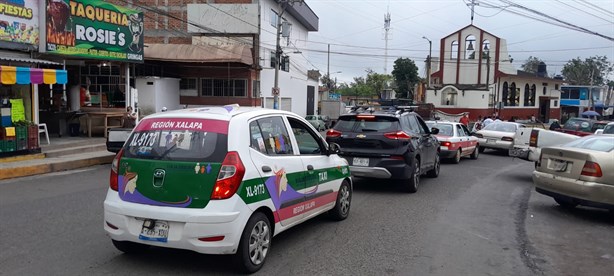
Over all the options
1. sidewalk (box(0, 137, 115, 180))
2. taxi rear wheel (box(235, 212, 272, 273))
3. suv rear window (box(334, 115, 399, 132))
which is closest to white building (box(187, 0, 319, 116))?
sidewalk (box(0, 137, 115, 180))

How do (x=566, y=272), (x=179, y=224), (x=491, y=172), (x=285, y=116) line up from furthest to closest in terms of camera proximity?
(x=491, y=172) < (x=285, y=116) < (x=566, y=272) < (x=179, y=224)

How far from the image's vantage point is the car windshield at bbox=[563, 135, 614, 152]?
27.2 ft

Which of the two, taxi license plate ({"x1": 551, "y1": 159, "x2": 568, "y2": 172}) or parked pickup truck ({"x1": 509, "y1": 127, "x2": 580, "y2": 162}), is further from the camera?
parked pickup truck ({"x1": 509, "y1": 127, "x2": 580, "y2": 162})

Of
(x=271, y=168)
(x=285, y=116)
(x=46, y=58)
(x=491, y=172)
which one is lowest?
(x=491, y=172)

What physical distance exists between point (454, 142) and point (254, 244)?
12013 millimetres

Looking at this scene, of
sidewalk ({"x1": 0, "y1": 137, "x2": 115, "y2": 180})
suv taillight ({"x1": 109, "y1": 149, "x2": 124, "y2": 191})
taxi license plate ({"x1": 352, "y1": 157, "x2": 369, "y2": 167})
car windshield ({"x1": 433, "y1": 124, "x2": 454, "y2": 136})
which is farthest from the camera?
car windshield ({"x1": 433, "y1": 124, "x2": 454, "y2": 136})

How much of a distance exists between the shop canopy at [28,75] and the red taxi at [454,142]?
11.2m

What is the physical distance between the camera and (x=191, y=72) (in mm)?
32125

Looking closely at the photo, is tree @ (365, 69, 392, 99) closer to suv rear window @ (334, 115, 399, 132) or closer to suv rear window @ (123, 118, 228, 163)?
suv rear window @ (334, 115, 399, 132)

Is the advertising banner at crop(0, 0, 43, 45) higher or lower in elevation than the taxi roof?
higher

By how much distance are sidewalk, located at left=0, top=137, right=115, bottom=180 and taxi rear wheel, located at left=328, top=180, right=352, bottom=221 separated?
26.7ft

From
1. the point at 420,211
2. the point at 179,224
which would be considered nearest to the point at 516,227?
the point at 420,211

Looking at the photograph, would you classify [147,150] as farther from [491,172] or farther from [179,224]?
[491,172]

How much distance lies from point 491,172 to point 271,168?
35.4ft
